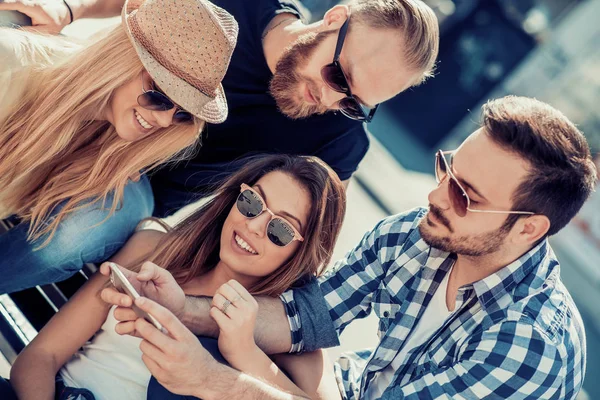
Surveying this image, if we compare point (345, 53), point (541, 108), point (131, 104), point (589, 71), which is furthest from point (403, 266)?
point (589, 71)

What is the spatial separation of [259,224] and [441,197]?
702 millimetres

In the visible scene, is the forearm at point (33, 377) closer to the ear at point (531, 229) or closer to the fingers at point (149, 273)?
the fingers at point (149, 273)

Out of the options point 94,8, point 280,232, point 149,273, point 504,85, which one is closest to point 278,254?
point 280,232

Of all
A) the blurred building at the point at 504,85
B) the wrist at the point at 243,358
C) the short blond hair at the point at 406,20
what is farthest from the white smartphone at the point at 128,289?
the blurred building at the point at 504,85

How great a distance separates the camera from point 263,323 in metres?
2.42

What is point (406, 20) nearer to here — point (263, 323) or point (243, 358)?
point (263, 323)

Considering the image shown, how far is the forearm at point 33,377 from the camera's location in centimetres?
224

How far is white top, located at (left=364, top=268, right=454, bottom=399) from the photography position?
8.09ft

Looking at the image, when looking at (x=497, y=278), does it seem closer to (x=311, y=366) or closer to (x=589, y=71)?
(x=311, y=366)

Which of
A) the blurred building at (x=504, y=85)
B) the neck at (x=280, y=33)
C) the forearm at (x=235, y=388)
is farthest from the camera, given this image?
the blurred building at (x=504, y=85)

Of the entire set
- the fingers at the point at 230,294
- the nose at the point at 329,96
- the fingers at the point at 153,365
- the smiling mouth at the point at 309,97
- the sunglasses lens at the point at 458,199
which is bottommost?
the fingers at the point at 153,365

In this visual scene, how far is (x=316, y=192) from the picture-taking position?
257 cm

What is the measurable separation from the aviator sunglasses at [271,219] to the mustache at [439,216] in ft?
1.69

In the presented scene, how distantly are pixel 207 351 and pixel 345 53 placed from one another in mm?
1474
